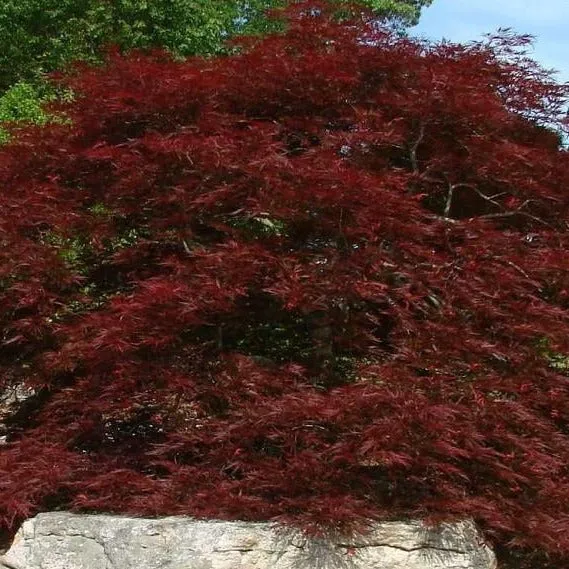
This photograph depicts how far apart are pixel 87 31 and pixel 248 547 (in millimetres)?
8806

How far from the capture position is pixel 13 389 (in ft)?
13.8

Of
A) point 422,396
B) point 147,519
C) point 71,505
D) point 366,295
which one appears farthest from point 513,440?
point 71,505

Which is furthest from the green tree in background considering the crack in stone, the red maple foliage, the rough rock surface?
the crack in stone

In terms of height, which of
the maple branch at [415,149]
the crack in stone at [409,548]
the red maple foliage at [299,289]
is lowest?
the crack in stone at [409,548]

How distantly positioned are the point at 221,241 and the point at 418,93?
1.10 m

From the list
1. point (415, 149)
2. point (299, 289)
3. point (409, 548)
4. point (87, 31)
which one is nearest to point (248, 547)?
point (409, 548)

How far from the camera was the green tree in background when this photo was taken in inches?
408

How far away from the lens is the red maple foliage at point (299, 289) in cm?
339

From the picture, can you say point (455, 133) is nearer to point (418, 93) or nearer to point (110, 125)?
point (418, 93)

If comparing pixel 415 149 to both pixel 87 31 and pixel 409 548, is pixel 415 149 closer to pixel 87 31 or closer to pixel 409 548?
pixel 409 548

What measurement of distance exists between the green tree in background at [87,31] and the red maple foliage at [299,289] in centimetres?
580

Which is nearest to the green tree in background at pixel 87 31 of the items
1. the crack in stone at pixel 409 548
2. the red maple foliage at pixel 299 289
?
the red maple foliage at pixel 299 289

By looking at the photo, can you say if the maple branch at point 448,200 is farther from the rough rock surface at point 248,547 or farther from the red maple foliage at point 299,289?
the rough rock surface at point 248,547

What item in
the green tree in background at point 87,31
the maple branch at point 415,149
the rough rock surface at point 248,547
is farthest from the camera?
the green tree in background at point 87,31
